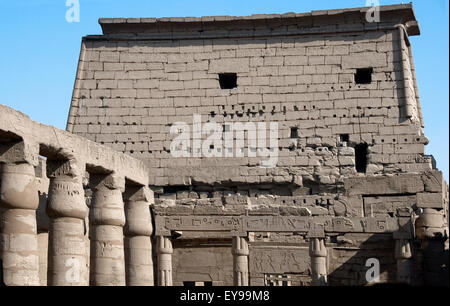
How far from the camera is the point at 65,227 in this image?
1588 cm

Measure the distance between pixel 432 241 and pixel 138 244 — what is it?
6872 millimetres

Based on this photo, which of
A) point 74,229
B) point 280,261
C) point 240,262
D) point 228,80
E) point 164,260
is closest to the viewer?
point 74,229

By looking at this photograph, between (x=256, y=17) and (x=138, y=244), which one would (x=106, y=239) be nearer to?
(x=138, y=244)

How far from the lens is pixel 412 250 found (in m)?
18.2

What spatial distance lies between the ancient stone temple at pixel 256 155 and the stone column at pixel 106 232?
1.1 inches

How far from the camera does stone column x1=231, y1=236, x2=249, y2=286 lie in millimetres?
18766

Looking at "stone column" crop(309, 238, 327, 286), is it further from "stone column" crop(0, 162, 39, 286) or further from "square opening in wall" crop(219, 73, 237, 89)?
"stone column" crop(0, 162, 39, 286)

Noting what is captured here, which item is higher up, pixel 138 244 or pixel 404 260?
pixel 138 244

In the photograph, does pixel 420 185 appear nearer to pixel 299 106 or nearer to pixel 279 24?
pixel 299 106

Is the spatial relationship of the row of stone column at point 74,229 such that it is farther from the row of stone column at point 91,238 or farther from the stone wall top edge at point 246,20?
the stone wall top edge at point 246,20

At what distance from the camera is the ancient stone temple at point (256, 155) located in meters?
18.5

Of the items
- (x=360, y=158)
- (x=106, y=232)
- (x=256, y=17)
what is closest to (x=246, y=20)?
(x=256, y=17)

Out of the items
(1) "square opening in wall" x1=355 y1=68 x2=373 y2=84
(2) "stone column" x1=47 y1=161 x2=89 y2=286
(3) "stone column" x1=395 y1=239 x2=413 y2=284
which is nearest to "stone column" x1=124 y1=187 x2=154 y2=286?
(2) "stone column" x1=47 y1=161 x2=89 y2=286
